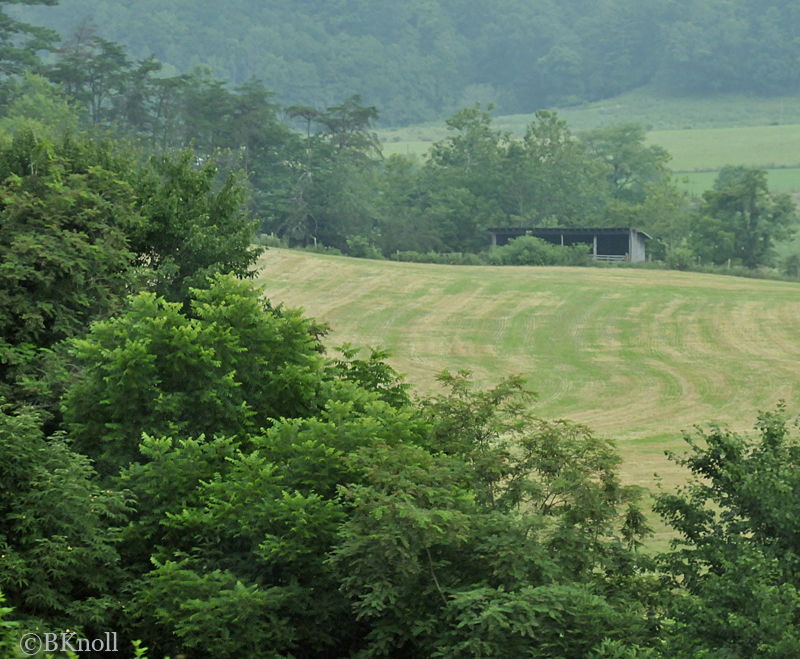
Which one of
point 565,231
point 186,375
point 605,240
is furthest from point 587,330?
point 186,375

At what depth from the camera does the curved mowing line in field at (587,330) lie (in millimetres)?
41219

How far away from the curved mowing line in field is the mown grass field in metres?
0.09

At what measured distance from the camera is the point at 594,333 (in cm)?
5250

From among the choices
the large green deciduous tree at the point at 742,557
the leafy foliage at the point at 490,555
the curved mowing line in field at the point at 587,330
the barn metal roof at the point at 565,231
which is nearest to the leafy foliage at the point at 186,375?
the leafy foliage at the point at 490,555

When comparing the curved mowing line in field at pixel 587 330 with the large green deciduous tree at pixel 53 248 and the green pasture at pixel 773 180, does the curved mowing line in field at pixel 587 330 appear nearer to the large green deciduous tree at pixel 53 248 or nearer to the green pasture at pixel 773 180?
the large green deciduous tree at pixel 53 248

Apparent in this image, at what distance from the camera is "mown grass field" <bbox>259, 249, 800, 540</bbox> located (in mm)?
39938

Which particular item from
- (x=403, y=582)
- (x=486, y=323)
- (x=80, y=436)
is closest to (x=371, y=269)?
(x=486, y=323)

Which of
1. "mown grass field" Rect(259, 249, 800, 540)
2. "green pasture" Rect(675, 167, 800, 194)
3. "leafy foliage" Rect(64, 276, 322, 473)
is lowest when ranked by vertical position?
"mown grass field" Rect(259, 249, 800, 540)

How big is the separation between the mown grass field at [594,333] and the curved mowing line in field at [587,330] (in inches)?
3.5

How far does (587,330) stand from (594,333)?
28.3 inches

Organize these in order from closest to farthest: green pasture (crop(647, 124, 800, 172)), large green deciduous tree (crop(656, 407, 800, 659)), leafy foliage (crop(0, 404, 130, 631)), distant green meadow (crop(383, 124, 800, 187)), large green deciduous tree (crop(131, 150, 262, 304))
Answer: large green deciduous tree (crop(656, 407, 800, 659)), leafy foliage (crop(0, 404, 130, 631)), large green deciduous tree (crop(131, 150, 262, 304)), distant green meadow (crop(383, 124, 800, 187)), green pasture (crop(647, 124, 800, 172))

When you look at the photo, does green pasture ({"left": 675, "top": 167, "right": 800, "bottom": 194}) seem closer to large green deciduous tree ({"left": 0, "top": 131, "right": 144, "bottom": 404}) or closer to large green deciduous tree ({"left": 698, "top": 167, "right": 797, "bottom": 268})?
large green deciduous tree ({"left": 698, "top": 167, "right": 797, "bottom": 268})

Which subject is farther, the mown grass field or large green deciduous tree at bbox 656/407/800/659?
the mown grass field

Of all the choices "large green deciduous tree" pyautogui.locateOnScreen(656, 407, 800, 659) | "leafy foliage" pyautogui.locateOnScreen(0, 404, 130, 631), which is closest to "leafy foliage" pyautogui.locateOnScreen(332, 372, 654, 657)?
"large green deciduous tree" pyautogui.locateOnScreen(656, 407, 800, 659)
